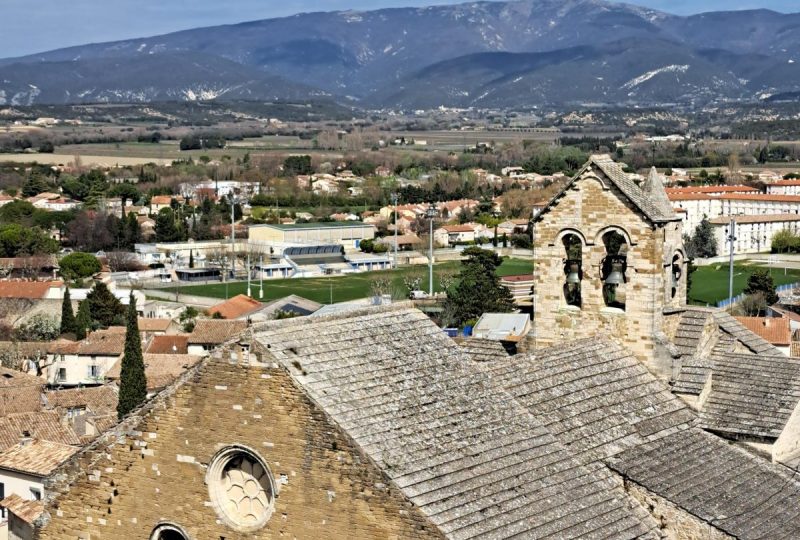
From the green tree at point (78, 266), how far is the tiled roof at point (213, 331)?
38.6 meters

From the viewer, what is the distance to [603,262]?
58.9 feet

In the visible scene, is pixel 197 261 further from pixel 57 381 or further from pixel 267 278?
pixel 57 381

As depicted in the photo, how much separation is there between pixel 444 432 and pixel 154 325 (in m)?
55.6

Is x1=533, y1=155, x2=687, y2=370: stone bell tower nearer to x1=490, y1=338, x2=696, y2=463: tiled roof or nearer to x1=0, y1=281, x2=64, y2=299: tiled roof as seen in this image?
x1=490, y1=338, x2=696, y2=463: tiled roof

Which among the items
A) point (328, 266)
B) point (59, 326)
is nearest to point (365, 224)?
point (328, 266)

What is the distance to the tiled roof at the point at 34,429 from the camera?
33.7 metres

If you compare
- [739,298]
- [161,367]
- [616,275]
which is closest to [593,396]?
[616,275]

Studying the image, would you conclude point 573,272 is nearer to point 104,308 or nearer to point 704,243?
point 104,308

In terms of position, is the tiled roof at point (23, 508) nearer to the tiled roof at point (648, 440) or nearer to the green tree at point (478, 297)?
the tiled roof at point (648, 440)

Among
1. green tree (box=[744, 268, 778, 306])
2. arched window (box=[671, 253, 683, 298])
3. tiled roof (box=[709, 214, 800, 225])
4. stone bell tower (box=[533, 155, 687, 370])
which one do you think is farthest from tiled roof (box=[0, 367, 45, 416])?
tiled roof (box=[709, 214, 800, 225])

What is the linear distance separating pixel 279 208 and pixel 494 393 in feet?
469

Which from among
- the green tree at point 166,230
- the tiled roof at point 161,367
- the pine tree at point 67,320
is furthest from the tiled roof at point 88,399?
the green tree at point 166,230

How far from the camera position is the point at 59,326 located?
6912 centimetres

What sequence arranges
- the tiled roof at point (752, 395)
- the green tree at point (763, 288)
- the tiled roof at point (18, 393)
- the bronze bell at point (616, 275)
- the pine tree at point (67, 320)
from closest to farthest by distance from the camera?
the tiled roof at point (752, 395) → the bronze bell at point (616, 275) → the tiled roof at point (18, 393) → the pine tree at point (67, 320) → the green tree at point (763, 288)
